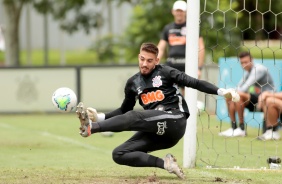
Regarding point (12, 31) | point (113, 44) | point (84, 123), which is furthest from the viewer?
point (113, 44)

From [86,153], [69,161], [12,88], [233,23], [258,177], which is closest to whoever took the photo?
[258,177]

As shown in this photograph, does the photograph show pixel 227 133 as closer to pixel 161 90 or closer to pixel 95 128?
Answer: pixel 161 90

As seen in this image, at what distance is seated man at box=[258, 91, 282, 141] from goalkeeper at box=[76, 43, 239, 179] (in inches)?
196

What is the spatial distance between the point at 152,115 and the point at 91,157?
3313 mm

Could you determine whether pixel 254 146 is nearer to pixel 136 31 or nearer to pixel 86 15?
pixel 136 31

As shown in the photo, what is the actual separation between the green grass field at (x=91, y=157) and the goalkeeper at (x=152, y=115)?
0.26 m

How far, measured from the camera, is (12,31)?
3503cm

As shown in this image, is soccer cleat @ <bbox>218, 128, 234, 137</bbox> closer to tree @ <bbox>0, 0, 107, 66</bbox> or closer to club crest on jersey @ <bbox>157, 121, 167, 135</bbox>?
club crest on jersey @ <bbox>157, 121, 167, 135</bbox>

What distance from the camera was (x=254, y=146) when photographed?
13.7 metres

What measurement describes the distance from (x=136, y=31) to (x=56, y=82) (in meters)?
9.05

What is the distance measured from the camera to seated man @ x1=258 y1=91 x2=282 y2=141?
14.5m

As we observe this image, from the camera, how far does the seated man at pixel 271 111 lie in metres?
14.5

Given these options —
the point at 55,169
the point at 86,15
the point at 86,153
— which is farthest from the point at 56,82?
the point at 86,15

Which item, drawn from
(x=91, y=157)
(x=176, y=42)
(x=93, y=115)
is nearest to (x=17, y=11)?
(x=176, y=42)
